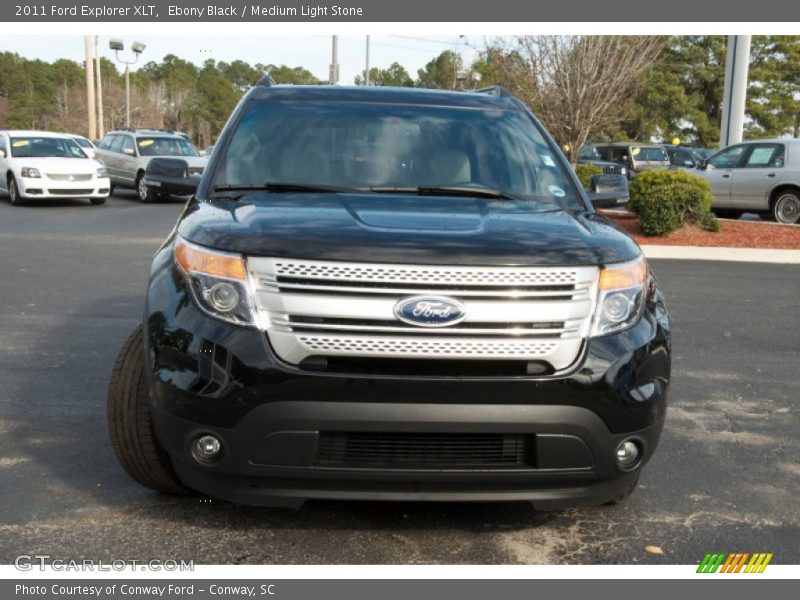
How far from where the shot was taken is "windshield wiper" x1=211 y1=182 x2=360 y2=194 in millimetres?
3977

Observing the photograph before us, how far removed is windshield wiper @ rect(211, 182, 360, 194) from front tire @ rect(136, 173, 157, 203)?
18.4 meters

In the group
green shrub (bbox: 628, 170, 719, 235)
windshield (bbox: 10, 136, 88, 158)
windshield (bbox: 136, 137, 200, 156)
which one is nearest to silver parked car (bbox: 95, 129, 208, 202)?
windshield (bbox: 136, 137, 200, 156)

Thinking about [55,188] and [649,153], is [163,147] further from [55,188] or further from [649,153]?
[649,153]

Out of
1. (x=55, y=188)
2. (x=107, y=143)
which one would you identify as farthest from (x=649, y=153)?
(x=55, y=188)

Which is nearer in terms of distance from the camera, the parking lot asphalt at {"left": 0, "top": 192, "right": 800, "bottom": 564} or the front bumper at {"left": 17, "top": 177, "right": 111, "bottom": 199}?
the parking lot asphalt at {"left": 0, "top": 192, "right": 800, "bottom": 564}

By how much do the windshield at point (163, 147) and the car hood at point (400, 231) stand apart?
65.0 feet

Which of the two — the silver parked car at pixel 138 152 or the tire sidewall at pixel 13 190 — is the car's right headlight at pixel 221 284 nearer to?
the tire sidewall at pixel 13 190

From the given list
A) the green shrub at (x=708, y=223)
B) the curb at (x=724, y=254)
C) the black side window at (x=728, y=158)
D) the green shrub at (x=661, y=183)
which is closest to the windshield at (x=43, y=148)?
the green shrub at (x=661, y=183)

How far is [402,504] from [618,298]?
133cm

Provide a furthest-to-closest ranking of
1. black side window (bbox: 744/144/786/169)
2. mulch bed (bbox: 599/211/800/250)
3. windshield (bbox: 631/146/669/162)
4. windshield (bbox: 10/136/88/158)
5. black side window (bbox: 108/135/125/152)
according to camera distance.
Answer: windshield (bbox: 631/146/669/162)
black side window (bbox: 108/135/125/152)
windshield (bbox: 10/136/88/158)
black side window (bbox: 744/144/786/169)
mulch bed (bbox: 599/211/800/250)

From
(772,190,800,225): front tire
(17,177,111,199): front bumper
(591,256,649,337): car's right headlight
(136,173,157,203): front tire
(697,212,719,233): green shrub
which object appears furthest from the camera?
(136,173,157,203): front tire

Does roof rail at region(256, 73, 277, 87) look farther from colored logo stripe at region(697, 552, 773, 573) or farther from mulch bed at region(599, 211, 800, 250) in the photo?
mulch bed at region(599, 211, 800, 250)

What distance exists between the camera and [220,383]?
3.09 meters

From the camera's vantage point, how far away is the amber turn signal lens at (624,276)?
10.7 ft
